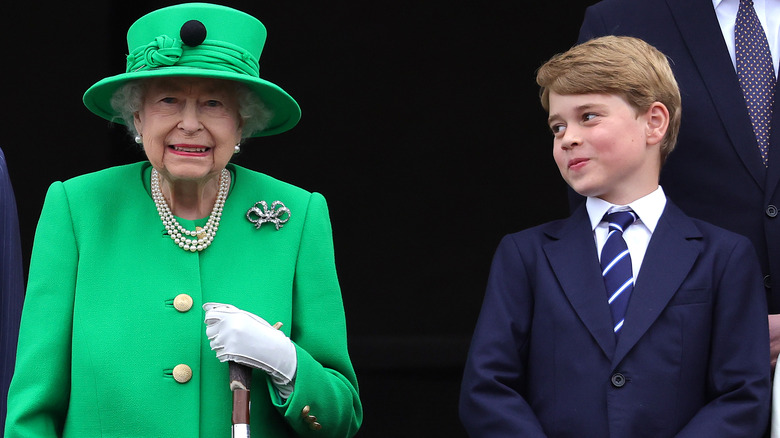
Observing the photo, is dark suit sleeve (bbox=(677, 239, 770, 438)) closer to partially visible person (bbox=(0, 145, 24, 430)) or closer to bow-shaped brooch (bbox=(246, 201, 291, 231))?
bow-shaped brooch (bbox=(246, 201, 291, 231))

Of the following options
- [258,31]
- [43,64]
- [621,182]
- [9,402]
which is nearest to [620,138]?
[621,182]

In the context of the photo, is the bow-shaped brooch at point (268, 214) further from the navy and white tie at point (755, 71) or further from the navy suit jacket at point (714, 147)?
the navy and white tie at point (755, 71)

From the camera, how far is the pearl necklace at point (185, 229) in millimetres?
2777

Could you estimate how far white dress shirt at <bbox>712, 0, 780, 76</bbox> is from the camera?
3.17 m

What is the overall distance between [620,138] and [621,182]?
0.10 m

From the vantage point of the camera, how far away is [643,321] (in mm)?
2748

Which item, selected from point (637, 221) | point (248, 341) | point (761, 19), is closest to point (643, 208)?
point (637, 221)

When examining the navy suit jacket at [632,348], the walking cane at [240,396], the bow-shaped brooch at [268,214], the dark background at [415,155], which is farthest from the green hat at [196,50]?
the dark background at [415,155]

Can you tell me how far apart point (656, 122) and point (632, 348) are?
0.55m

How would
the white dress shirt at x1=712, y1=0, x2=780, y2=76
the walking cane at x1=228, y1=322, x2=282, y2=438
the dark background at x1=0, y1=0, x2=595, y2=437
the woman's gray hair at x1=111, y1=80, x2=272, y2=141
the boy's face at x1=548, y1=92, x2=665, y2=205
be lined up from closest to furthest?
1. the walking cane at x1=228, y1=322, x2=282, y2=438
2. the woman's gray hair at x1=111, y1=80, x2=272, y2=141
3. the boy's face at x1=548, y1=92, x2=665, y2=205
4. the white dress shirt at x1=712, y1=0, x2=780, y2=76
5. the dark background at x1=0, y1=0, x2=595, y2=437

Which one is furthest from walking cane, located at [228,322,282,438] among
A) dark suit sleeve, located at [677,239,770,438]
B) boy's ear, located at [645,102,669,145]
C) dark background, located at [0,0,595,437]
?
dark background, located at [0,0,595,437]

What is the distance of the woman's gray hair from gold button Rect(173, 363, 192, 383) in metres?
0.54

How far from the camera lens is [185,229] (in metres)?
2.80

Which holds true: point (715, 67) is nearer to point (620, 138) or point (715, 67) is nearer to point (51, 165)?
point (620, 138)
